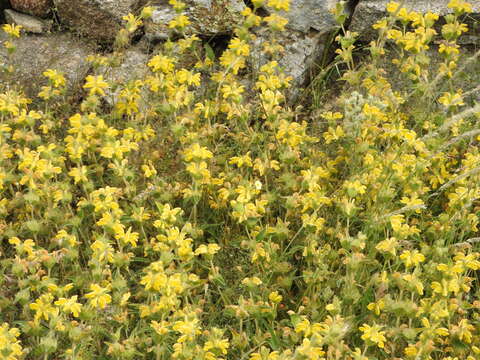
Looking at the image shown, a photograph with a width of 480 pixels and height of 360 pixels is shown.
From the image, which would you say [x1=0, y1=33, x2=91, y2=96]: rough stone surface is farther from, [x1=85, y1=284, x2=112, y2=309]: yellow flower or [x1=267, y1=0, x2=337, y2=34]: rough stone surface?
[x1=85, y1=284, x2=112, y2=309]: yellow flower

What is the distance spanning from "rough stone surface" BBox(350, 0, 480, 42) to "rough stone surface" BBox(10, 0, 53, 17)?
6.06 feet

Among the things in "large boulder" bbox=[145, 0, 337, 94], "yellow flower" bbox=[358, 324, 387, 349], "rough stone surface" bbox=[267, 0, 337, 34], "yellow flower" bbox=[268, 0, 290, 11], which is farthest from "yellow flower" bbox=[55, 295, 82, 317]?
"rough stone surface" bbox=[267, 0, 337, 34]

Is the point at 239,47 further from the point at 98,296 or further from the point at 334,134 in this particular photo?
the point at 98,296

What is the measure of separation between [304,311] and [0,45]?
8.86 ft

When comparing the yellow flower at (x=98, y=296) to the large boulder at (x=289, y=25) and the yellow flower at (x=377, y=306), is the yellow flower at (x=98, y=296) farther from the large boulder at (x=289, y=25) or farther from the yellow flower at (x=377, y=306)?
the large boulder at (x=289, y=25)

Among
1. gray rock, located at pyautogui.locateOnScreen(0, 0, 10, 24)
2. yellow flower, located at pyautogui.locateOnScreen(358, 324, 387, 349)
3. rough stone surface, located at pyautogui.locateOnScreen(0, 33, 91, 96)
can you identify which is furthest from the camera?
gray rock, located at pyautogui.locateOnScreen(0, 0, 10, 24)

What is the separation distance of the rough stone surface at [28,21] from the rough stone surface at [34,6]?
3 cm

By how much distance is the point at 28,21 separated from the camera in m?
4.75

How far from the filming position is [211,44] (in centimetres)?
466

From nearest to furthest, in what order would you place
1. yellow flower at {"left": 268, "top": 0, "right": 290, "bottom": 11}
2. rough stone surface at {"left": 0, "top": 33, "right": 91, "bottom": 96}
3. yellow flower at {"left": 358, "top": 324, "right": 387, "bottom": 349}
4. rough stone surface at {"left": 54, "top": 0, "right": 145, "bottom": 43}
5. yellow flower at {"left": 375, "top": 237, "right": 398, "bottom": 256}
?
yellow flower at {"left": 358, "top": 324, "right": 387, "bottom": 349} → yellow flower at {"left": 375, "top": 237, "right": 398, "bottom": 256} → yellow flower at {"left": 268, "top": 0, "right": 290, "bottom": 11} → rough stone surface at {"left": 0, "top": 33, "right": 91, "bottom": 96} → rough stone surface at {"left": 54, "top": 0, "right": 145, "bottom": 43}

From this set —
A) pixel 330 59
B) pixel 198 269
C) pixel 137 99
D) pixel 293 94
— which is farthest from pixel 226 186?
pixel 330 59

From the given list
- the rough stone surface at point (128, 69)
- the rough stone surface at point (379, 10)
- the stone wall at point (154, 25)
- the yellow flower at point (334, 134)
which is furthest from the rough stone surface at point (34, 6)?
the yellow flower at point (334, 134)

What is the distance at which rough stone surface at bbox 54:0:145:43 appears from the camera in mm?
4641

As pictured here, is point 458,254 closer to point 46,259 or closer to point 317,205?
point 317,205
